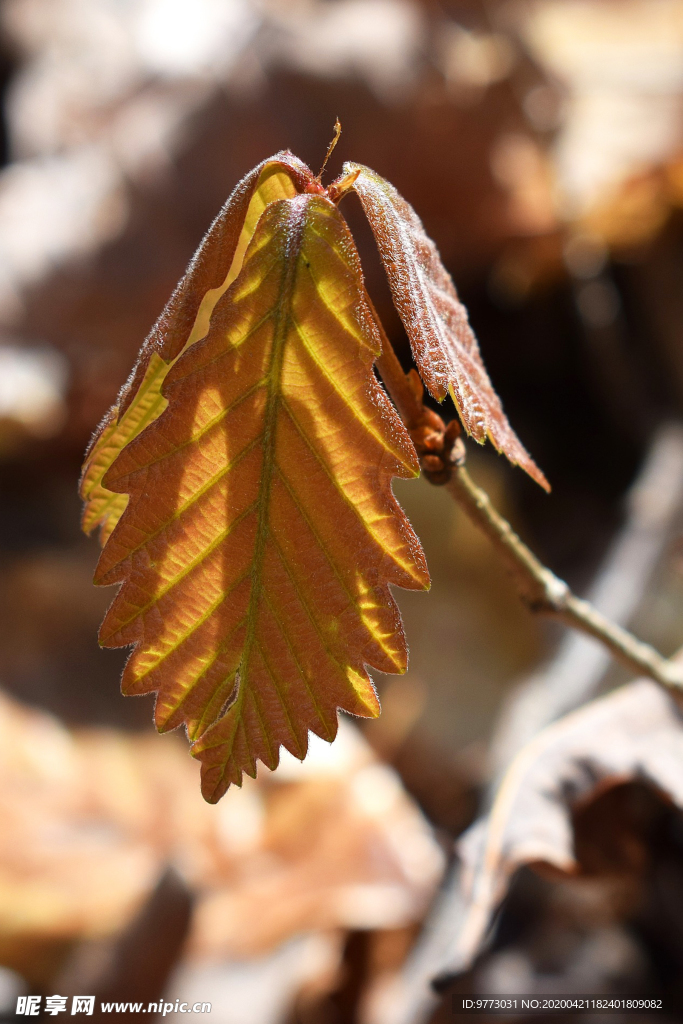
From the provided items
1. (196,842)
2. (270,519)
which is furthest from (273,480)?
(196,842)

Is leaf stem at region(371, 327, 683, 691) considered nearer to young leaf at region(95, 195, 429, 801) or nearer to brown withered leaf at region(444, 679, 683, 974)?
young leaf at region(95, 195, 429, 801)

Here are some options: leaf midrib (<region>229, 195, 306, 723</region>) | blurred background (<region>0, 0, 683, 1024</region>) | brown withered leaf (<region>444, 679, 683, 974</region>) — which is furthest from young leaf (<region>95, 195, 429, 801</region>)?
blurred background (<region>0, 0, 683, 1024</region>)

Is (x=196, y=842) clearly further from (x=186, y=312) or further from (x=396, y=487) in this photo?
(x=186, y=312)

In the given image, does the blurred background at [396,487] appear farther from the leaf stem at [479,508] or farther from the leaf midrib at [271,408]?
the leaf midrib at [271,408]

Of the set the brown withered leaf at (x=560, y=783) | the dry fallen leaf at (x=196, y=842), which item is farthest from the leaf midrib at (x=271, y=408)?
the dry fallen leaf at (x=196, y=842)

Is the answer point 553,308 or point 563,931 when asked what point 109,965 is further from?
point 553,308

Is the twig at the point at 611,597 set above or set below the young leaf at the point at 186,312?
below
